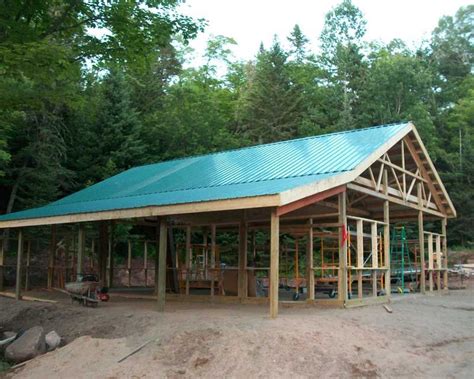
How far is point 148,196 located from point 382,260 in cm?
726

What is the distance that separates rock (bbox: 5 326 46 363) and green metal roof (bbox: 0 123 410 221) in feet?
12.1

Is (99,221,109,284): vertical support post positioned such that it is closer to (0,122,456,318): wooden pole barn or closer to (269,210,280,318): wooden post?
(0,122,456,318): wooden pole barn

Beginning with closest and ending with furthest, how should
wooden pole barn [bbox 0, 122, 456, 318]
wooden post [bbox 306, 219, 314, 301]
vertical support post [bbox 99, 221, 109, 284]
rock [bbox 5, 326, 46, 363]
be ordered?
rock [bbox 5, 326, 46, 363]
wooden pole barn [bbox 0, 122, 456, 318]
wooden post [bbox 306, 219, 314, 301]
vertical support post [bbox 99, 221, 109, 284]

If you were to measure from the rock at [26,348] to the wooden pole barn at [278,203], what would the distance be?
2.76 metres

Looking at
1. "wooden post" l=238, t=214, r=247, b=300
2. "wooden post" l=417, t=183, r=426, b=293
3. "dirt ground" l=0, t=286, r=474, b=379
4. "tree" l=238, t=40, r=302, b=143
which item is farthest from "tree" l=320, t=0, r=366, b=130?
"dirt ground" l=0, t=286, r=474, b=379

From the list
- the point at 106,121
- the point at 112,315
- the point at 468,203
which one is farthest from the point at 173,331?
the point at 468,203

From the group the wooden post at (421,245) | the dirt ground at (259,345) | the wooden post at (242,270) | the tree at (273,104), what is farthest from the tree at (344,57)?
the dirt ground at (259,345)

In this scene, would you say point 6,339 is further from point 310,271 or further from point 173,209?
point 310,271

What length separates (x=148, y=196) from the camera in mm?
14461

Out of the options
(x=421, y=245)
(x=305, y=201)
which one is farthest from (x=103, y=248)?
(x=421, y=245)

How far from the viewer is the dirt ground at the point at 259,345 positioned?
8.11 meters

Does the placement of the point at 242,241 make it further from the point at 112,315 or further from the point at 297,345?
the point at 297,345

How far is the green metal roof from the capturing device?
12023 millimetres

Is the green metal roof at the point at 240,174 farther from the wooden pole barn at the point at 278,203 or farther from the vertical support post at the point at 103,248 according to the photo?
the vertical support post at the point at 103,248
